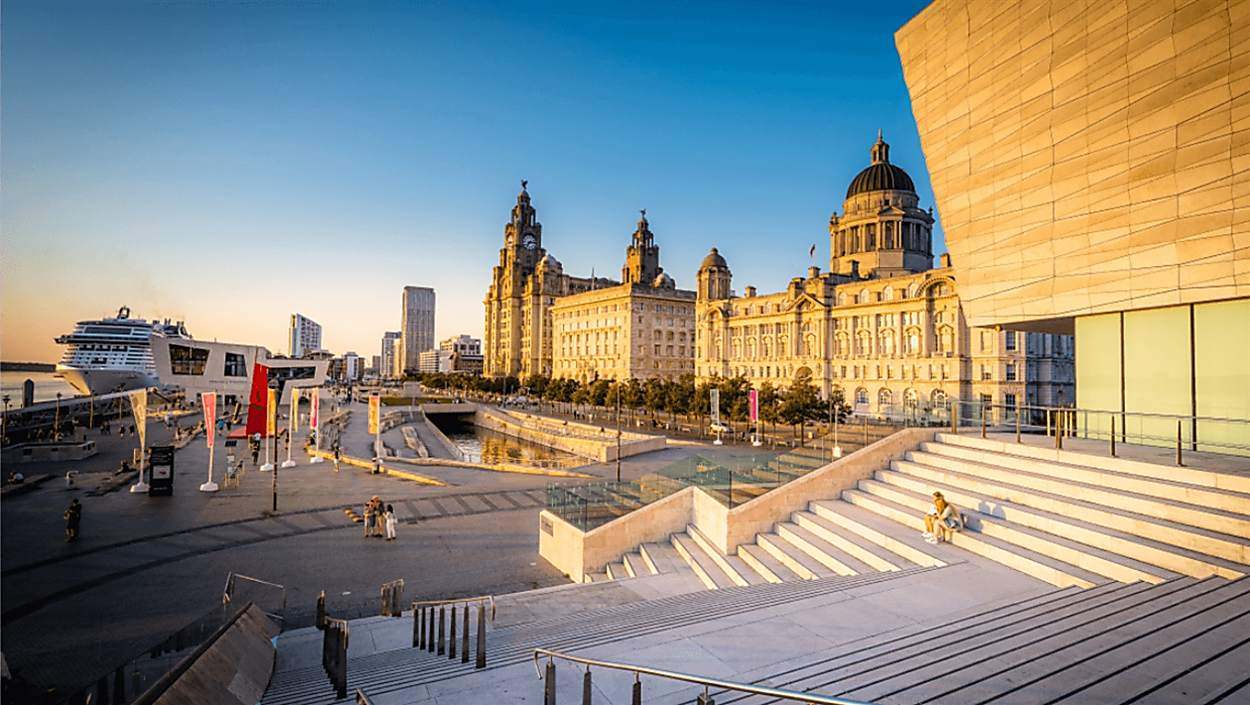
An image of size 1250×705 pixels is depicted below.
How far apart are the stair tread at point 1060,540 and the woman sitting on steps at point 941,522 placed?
1.37 feet

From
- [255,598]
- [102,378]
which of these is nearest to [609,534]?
[255,598]

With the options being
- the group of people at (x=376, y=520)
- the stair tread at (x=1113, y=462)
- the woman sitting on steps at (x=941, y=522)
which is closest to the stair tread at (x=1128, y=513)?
the stair tread at (x=1113, y=462)

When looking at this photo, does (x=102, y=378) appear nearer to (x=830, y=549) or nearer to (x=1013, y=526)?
(x=830, y=549)

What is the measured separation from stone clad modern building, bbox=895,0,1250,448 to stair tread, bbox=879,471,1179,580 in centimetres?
Answer: 338

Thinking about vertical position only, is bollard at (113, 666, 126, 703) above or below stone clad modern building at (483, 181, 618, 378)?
below

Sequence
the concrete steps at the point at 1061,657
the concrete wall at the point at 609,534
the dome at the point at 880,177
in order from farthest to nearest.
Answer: the dome at the point at 880,177
the concrete wall at the point at 609,534
the concrete steps at the point at 1061,657

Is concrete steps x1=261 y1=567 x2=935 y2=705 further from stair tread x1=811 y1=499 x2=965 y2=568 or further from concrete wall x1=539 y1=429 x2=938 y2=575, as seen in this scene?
concrete wall x1=539 y1=429 x2=938 y2=575

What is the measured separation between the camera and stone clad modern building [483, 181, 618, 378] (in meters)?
126

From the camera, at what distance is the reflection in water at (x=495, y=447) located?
51219 millimetres

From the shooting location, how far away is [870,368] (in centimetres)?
6600

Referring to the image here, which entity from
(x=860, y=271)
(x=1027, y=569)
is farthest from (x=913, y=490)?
(x=860, y=271)

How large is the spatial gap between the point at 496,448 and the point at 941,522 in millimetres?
52013

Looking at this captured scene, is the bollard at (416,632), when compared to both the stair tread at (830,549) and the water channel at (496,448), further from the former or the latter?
the water channel at (496,448)

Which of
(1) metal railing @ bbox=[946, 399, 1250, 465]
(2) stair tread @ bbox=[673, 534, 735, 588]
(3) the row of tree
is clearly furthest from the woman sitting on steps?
(3) the row of tree
